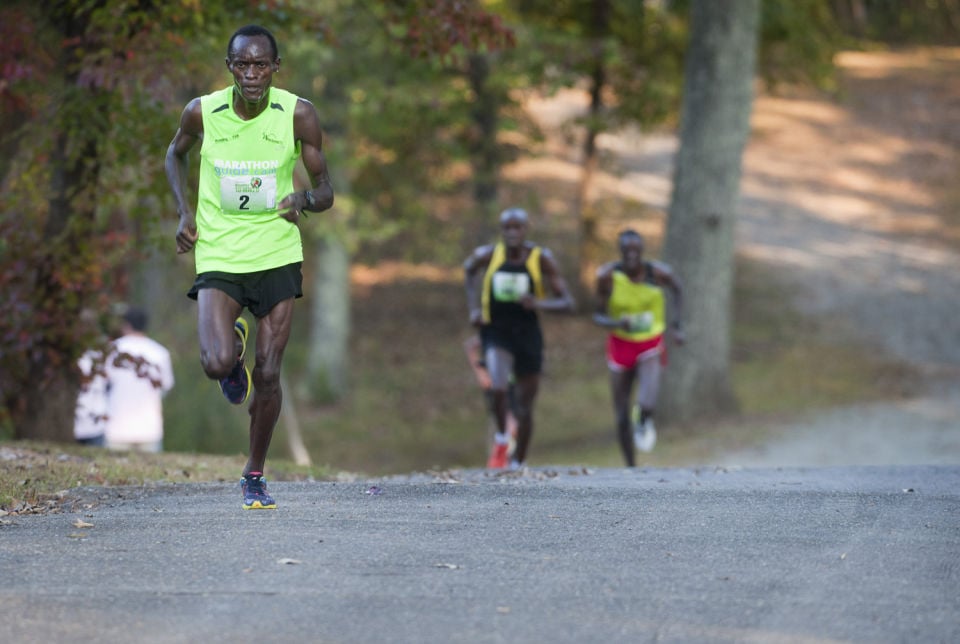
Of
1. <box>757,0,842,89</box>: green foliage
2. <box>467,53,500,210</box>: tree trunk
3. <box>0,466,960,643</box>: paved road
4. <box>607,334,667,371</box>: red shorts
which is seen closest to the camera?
<box>0,466,960,643</box>: paved road

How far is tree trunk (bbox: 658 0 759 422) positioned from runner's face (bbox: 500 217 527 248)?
7.14 metres

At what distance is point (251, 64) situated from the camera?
272 inches

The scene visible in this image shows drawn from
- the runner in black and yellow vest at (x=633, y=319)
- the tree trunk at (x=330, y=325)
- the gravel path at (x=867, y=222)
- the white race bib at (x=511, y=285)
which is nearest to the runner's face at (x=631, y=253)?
the runner in black and yellow vest at (x=633, y=319)

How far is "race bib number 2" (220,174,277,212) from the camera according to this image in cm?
698

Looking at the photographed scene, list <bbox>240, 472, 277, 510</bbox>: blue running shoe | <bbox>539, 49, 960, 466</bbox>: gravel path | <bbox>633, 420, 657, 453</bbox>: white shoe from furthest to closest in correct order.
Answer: <bbox>539, 49, 960, 466</bbox>: gravel path < <bbox>633, 420, 657, 453</bbox>: white shoe < <bbox>240, 472, 277, 510</bbox>: blue running shoe

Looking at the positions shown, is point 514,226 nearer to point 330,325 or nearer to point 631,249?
point 631,249

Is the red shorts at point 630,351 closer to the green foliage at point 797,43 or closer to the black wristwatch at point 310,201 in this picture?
the black wristwatch at point 310,201

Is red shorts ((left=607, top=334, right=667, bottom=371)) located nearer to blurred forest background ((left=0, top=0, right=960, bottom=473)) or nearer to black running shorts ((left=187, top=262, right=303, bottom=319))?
blurred forest background ((left=0, top=0, right=960, bottom=473))

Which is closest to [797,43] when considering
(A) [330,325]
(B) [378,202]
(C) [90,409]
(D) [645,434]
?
(B) [378,202]

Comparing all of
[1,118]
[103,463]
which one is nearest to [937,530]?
[103,463]

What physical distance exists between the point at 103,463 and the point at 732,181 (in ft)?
36.9

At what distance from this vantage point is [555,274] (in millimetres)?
12336

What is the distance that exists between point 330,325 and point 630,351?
1303 centimetres

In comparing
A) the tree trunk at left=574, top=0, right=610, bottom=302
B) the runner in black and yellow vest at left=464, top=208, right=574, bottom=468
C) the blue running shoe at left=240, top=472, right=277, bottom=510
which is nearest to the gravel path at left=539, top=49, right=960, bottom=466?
the tree trunk at left=574, top=0, right=610, bottom=302
